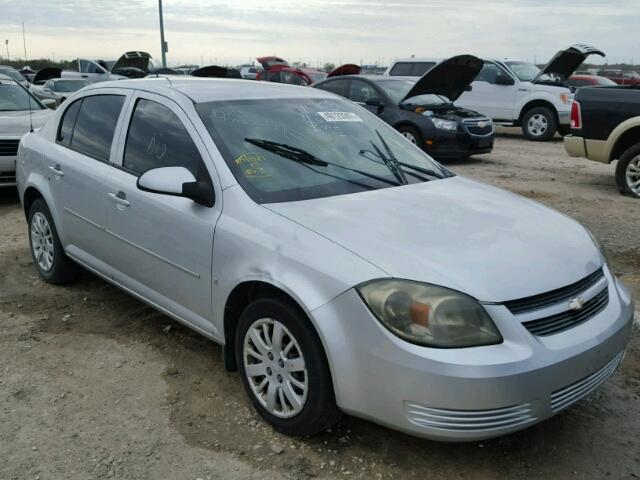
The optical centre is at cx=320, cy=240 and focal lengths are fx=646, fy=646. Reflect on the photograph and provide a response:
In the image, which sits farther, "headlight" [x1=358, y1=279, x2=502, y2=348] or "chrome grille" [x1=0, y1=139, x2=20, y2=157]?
"chrome grille" [x1=0, y1=139, x2=20, y2=157]

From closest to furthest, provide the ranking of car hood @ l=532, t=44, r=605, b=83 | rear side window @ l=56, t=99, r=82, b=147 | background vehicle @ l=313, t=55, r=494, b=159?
rear side window @ l=56, t=99, r=82, b=147 → background vehicle @ l=313, t=55, r=494, b=159 → car hood @ l=532, t=44, r=605, b=83

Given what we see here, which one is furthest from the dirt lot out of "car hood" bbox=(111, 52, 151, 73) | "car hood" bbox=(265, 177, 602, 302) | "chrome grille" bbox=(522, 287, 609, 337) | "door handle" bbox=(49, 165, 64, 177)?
"car hood" bbox=(111, 52, 151, 73)

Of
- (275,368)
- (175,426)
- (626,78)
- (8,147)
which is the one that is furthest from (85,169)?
(626,78)

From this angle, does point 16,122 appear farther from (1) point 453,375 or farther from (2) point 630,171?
(2) point 630,171

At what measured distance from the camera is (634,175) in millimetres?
8539

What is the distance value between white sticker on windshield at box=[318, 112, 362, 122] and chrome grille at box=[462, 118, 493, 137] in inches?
304

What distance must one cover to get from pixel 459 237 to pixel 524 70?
1492 centimetres

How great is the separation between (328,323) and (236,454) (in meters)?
0.81

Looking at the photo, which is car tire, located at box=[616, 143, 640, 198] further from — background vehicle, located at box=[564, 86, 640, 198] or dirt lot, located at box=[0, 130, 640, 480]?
dirt lot, located at box=[0, 130, 640, 480]

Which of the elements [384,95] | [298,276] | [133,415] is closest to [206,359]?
[133,415]

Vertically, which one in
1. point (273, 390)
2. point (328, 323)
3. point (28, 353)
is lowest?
point (28, 353)

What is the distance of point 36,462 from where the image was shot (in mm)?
2871

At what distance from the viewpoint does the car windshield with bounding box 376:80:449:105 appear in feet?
38.7

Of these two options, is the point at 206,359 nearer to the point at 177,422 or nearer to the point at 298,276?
the point at 177,422
